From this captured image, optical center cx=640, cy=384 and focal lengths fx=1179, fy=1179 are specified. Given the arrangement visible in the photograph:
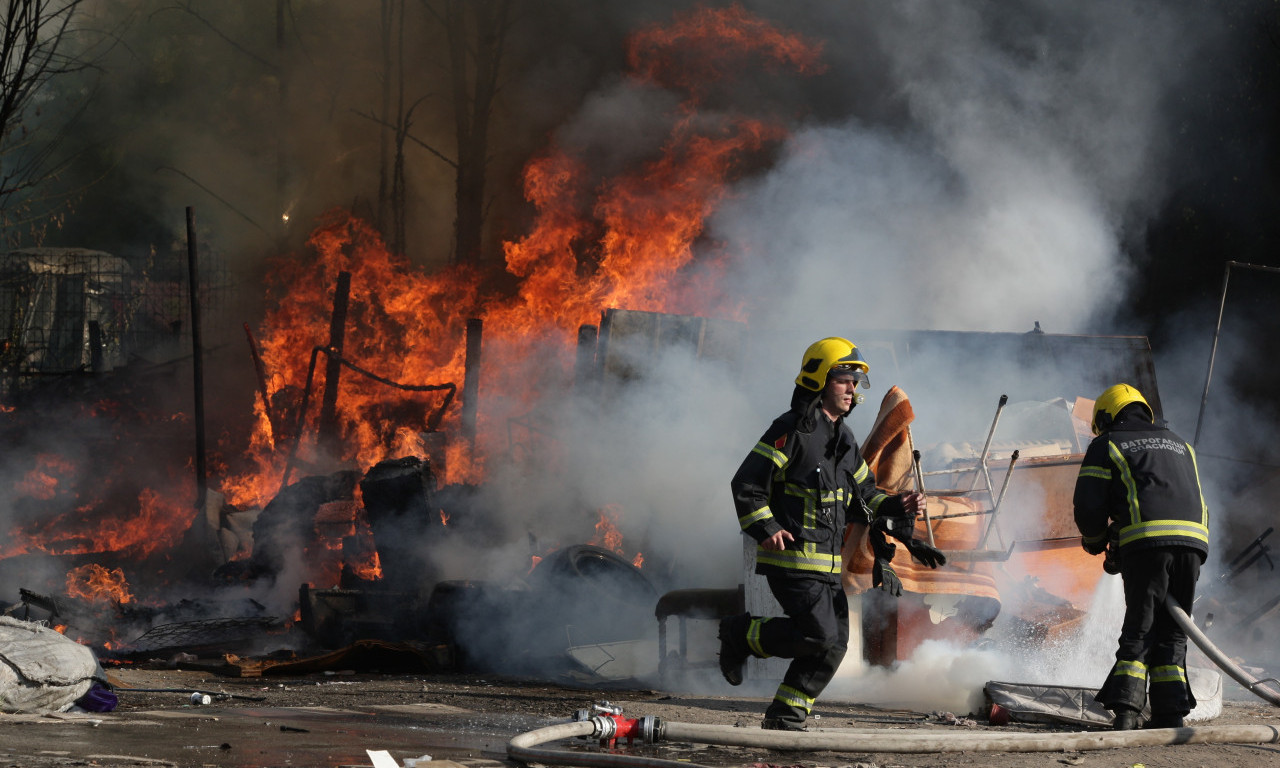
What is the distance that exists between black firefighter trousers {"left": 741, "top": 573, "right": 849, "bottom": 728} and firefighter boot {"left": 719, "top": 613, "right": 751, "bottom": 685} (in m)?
0.18

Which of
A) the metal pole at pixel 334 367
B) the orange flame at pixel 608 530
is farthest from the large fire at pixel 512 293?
the orange flame at pixel 608 530

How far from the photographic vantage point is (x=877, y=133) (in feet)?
47.5

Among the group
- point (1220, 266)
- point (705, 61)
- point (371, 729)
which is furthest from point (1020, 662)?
point (705, 61)

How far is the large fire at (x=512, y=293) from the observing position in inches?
552

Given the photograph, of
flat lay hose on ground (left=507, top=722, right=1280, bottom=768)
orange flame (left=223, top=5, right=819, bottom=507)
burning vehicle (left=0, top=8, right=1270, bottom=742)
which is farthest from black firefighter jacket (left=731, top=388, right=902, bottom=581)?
orange flame (left=223, top=5, right=819, bottom=507)

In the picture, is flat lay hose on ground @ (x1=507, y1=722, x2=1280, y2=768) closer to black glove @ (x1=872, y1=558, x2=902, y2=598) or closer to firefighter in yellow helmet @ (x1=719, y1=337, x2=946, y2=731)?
firefighter in yellow helmet @ (x1=719, y1=337, x2=946, y2=731)

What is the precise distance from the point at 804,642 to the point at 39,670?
3.50m

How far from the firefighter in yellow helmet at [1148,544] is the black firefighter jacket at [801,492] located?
1251 millimetres

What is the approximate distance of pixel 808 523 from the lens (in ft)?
16.8

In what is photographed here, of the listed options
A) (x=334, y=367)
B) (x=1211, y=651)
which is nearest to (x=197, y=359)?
(x=334, y=367)

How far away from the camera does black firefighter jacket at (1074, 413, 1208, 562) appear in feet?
18.2

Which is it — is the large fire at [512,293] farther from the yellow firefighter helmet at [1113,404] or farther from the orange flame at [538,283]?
the yellow firefighter helmet at [1113,404]

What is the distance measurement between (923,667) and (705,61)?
11259mm

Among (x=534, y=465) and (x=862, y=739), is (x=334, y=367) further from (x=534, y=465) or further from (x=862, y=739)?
(x=862, y=739)
